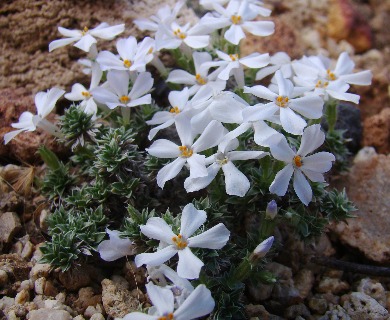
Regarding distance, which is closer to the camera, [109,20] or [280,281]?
[280,281]

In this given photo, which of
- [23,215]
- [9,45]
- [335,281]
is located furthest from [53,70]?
[335,281]

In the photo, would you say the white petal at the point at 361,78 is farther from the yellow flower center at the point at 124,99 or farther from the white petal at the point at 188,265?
the white petal at the point at 188,265

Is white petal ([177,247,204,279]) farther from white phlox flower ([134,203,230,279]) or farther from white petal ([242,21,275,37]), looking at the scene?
white petal ([242,21,275,37])

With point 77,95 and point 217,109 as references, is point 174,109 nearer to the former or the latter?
point 217,109

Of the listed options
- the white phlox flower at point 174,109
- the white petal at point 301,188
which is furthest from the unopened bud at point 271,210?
the white phlox flower at point 174,109

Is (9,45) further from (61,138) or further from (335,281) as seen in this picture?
(335,281)

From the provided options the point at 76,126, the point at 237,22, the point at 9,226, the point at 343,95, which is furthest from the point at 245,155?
the point at 9,226

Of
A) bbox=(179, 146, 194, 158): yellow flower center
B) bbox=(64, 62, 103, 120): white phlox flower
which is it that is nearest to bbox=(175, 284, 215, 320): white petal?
bbox=(179, 146, 194, 158): yellow flower center
